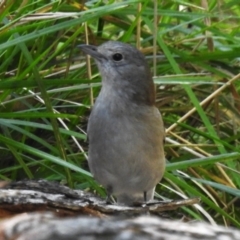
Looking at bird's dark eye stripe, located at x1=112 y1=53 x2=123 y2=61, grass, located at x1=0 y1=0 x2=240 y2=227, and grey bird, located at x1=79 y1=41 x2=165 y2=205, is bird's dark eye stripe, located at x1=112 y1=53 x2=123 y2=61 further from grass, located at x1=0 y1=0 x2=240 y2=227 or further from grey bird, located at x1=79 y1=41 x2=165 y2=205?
grass, located at x1=0 y1=0 x2=240 y2=227

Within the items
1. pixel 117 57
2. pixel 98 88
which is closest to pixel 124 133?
pixel 98 88

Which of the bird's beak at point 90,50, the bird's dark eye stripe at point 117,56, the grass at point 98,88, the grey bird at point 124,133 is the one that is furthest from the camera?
the bird's dark eye stripe at point 117,56

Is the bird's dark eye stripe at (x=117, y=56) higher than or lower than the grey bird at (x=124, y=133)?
higher

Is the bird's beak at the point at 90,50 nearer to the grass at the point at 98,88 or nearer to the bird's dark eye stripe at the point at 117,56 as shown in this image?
the grass at the point at 98,88

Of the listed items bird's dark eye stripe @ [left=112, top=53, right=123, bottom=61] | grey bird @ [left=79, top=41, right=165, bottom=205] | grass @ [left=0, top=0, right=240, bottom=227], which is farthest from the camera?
bird's dark eye stripe @ [left=112, top=53, right=123, bottom=61]

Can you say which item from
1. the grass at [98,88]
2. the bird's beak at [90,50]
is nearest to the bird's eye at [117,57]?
the grass at [98,88]

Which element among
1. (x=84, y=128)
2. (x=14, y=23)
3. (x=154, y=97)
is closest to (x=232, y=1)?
(x=154, y=97)

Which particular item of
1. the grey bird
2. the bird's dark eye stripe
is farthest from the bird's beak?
the bird's dark eye stripe

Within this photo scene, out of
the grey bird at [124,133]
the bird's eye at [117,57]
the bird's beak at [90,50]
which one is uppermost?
the bird's beak at [90,50]
